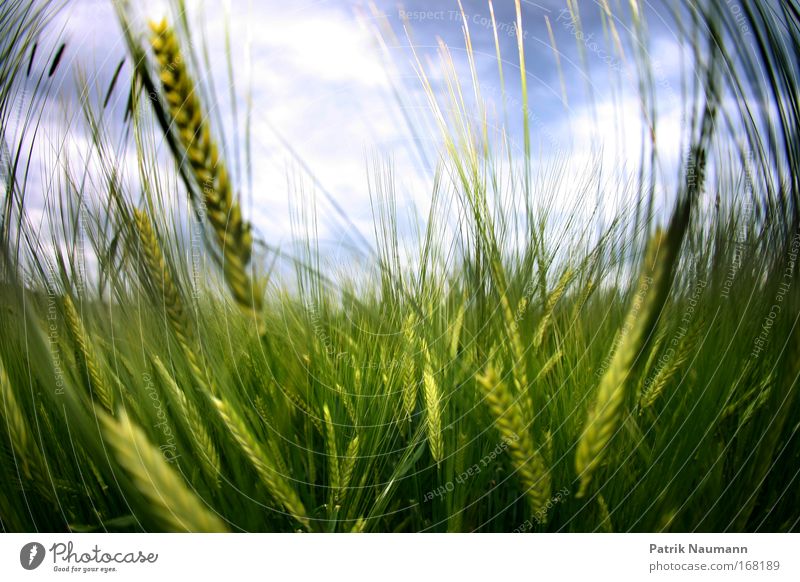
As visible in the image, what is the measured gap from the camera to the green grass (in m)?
0.56

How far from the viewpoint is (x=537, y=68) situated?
64cm

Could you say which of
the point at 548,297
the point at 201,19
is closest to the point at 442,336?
the point at 548,297

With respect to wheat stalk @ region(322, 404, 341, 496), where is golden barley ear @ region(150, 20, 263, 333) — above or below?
above

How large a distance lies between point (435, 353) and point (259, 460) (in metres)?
0.21

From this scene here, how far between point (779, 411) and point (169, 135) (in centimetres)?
74

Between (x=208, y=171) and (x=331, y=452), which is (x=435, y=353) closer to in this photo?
(x=331, y=452)

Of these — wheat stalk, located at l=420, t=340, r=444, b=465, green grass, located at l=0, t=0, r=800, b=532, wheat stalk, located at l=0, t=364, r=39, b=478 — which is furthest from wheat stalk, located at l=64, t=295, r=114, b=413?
wheat stalk, located at l=420, t=340, r=444, b=465

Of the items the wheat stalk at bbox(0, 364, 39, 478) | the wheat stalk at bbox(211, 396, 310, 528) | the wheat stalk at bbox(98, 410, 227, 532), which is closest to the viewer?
the wheat stalk at bbox(98, 410, 227, 532)

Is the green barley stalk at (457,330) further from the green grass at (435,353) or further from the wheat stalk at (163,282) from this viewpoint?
the wheat stalk at (163,282)

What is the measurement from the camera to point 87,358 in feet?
1.95

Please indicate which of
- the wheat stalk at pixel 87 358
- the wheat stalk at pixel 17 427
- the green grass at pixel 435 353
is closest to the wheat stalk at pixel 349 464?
the green grass at pixel 435 353

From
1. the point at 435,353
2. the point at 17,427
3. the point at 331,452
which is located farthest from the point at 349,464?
the point at 17,427

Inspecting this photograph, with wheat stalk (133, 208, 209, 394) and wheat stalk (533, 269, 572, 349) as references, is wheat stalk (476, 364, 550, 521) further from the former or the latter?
wheat stalk (133, 208, 209, 394)

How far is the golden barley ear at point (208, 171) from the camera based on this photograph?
0.53 metres
